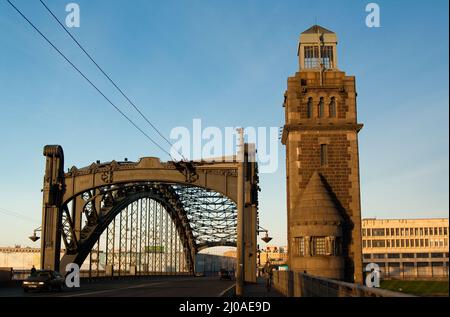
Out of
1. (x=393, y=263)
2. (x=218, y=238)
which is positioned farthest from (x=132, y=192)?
Answer: (x=393, y=263)

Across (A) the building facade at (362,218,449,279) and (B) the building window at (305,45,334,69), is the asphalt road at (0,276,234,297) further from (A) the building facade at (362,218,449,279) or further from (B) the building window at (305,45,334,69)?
(A) the building facade at (362,218,449,279)

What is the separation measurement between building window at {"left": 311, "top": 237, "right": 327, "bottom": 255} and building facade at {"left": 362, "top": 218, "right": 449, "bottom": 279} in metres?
97.0

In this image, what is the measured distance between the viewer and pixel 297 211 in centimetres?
4572

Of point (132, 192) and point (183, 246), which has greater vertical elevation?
point (132, 192)

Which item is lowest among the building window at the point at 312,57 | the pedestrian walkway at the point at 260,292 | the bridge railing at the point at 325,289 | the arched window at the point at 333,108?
the pedestrian walkway at the point at 260,292

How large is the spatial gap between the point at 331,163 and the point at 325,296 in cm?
2951

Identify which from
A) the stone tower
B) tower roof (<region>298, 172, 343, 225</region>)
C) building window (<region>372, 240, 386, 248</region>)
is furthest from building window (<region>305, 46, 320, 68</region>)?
building window (<region>372, 240, 386, 248</region>)

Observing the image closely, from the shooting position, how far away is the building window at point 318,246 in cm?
4381

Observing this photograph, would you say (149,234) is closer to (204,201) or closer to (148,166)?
(204,201)

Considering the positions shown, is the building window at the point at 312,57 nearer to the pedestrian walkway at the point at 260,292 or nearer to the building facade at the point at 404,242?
the pedestrian walkway at the point at 260,292

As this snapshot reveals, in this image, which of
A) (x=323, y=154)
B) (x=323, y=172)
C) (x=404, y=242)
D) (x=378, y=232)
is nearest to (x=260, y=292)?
(x=323, y=172)

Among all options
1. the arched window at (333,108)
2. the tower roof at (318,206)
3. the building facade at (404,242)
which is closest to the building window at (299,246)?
the tower roof at (318,206)

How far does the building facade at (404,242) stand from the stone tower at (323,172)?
9555cm

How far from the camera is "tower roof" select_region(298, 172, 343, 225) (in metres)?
44.1
